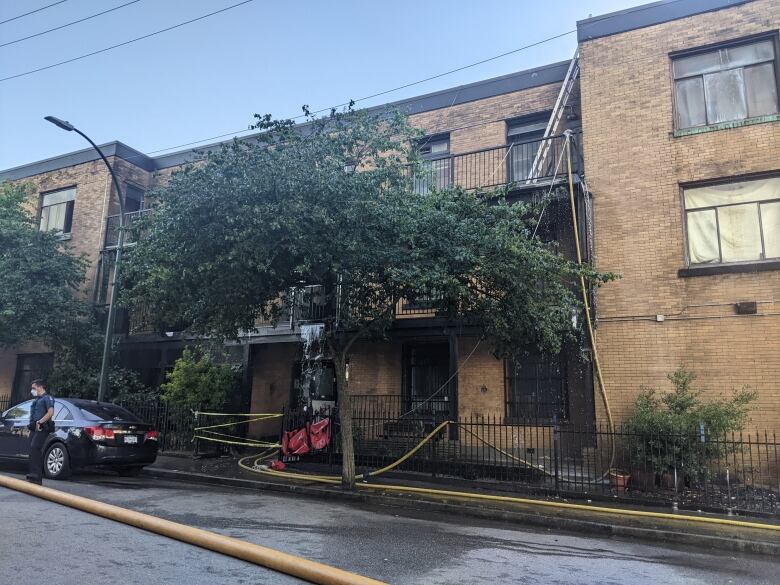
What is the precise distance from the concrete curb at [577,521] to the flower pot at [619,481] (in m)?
1.68

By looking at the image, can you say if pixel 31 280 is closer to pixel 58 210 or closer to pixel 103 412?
pixel 58 210

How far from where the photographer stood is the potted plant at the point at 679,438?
9039 millimetres

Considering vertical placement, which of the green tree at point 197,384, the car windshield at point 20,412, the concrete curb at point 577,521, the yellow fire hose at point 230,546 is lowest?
the concrete curb at point 577,521

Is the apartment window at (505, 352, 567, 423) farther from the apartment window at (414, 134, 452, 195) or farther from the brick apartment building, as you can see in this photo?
the apartment window at (414, 134, 452, 195)

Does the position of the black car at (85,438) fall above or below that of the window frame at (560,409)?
below

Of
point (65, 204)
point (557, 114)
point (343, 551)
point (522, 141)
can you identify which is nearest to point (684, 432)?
point (343, 551)

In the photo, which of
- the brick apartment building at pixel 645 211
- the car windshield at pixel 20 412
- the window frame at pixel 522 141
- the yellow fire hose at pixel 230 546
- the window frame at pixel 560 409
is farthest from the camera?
the window frame at pixel 522 141

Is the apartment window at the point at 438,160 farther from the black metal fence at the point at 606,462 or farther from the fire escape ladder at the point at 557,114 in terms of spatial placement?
the black metal fence at the point at 606,462

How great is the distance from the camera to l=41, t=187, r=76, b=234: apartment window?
21250 mm

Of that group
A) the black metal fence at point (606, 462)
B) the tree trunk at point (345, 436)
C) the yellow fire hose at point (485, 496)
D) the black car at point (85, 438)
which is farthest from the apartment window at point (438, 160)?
the black car at point (85, 438)

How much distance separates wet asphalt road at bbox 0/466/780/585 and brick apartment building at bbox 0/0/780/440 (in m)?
4.94

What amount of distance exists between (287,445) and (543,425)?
5.46 metres

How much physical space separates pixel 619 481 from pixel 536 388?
350cm

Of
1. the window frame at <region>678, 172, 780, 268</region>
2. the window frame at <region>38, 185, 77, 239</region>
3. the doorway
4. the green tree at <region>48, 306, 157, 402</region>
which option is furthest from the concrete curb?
the window frame at <region>38, 185, 77, 239</region>
